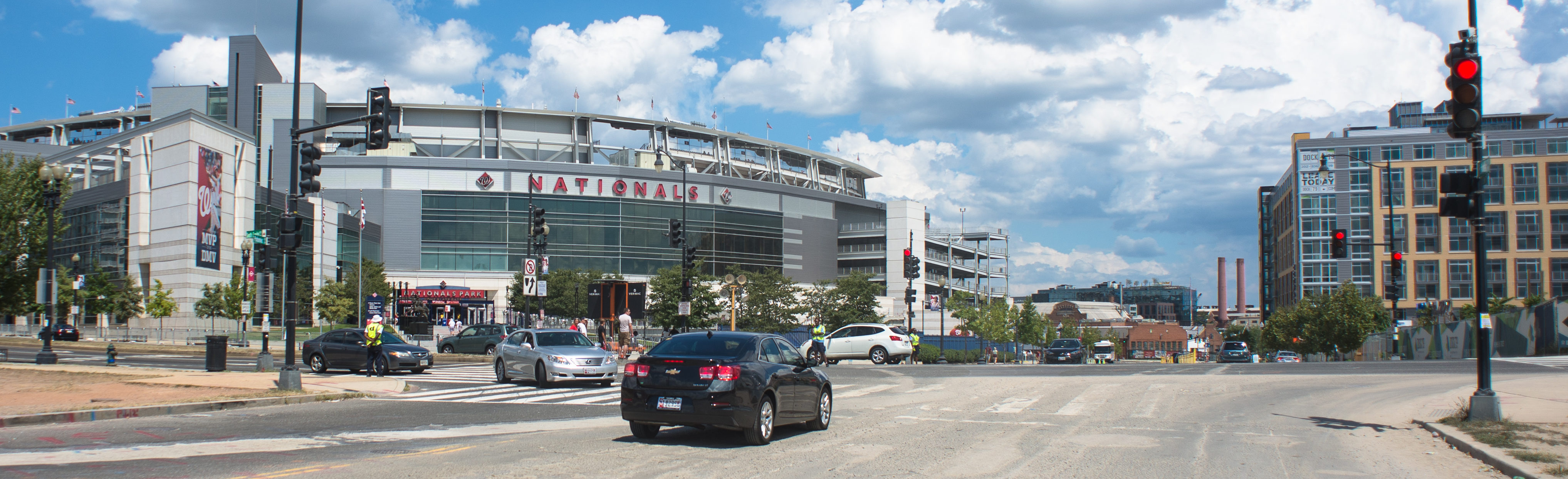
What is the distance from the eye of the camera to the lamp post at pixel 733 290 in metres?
40.3

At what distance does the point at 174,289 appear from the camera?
5250 centimetres

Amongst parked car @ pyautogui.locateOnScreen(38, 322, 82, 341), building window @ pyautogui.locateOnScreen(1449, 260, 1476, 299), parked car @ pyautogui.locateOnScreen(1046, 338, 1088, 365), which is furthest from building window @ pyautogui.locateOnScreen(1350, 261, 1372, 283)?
parked car @ pyautogui.locateOnScreen(38, 322, 82, 341)

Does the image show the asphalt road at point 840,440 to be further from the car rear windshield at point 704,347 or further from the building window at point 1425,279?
the building window at point 1425,279

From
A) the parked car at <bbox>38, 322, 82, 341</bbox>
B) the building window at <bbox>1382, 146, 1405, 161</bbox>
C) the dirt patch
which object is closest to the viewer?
the dirt patch

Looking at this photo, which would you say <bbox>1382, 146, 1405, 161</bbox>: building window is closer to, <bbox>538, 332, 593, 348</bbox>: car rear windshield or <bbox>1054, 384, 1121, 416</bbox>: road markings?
<bbox>1054, 384, 1121, 416</bbox>: road markings

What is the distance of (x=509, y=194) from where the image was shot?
3462 inches

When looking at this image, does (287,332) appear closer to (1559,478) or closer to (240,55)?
(1559,478)

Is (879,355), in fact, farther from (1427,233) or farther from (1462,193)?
(1427,233)

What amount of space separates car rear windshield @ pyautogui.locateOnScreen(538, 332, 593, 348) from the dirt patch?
235 inches

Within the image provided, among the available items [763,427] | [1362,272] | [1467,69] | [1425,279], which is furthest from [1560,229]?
[763,427]

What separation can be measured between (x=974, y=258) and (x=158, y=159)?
9274 cm

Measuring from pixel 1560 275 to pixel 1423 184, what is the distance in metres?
13.9

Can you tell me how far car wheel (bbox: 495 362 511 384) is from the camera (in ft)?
74.0

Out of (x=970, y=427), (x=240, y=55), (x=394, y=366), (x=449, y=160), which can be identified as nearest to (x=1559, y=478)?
(x=970, y=427)
